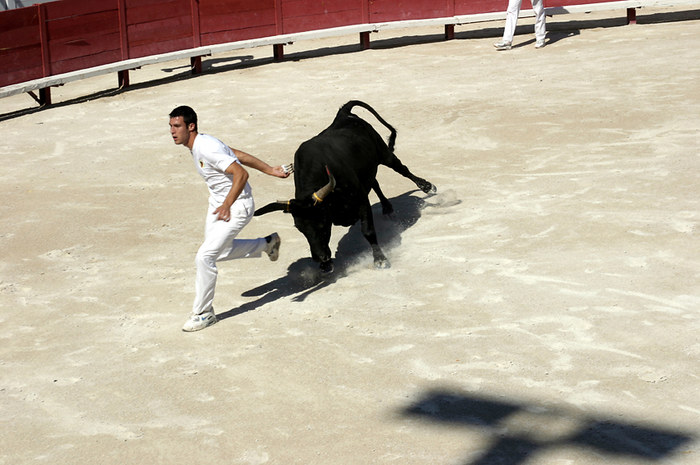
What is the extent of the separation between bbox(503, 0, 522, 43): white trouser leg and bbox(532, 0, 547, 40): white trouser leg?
27cm

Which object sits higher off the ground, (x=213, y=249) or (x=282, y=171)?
(x=282, y=171)

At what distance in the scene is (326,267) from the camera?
6.69 meters

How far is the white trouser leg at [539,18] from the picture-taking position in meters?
14.3

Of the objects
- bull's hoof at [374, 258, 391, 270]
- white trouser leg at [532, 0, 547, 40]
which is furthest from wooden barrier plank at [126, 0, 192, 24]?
bull's hoof at [374, 258, 391, 270]

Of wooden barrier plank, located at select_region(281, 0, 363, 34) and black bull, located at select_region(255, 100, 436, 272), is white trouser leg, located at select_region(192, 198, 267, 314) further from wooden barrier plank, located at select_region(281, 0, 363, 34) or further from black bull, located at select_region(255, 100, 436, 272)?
wooden barrier plank, located at select_region(281, 0, 363, 34)

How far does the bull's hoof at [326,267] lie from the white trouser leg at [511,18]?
344 inches

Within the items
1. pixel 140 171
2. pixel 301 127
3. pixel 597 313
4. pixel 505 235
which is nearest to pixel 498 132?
pixel 301 127

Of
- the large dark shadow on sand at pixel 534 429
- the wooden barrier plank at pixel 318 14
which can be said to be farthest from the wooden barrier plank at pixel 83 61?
the large dark shadow on sand at pixel 534 429

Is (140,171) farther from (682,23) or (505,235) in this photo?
(682,23)

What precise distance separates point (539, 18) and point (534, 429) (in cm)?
1097

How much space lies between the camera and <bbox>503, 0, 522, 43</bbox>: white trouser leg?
47.5ft

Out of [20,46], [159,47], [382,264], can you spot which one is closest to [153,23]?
[159,47]

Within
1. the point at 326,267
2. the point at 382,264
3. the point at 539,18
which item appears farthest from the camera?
the point at 539,18

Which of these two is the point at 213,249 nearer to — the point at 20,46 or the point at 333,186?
the point at 333,186
